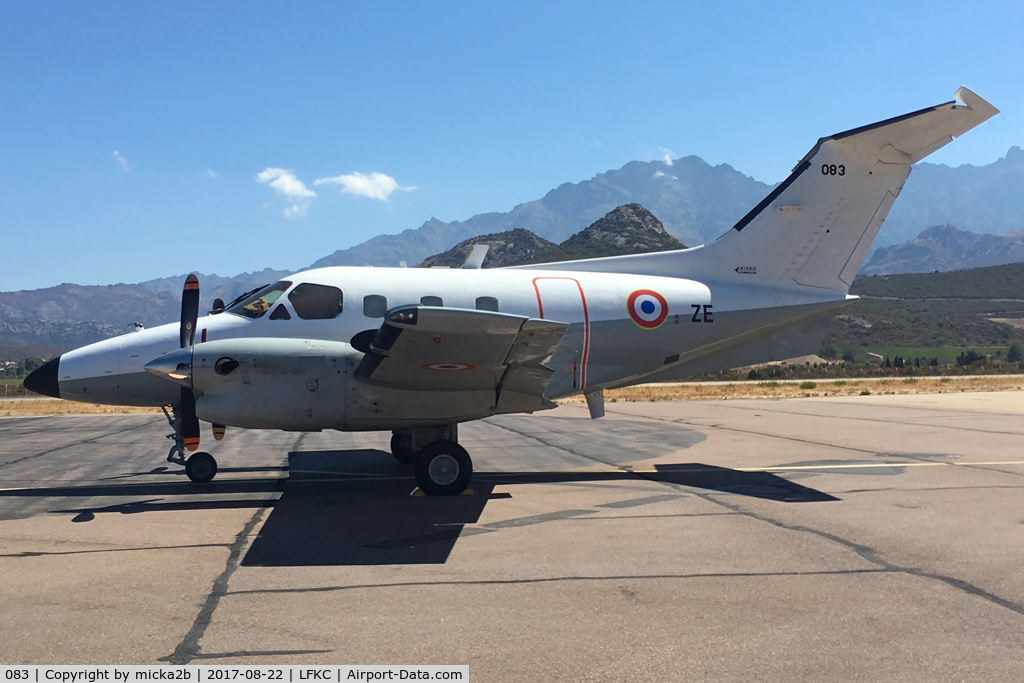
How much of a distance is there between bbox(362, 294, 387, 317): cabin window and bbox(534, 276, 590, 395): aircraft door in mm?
2459

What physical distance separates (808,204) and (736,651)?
34.0 feet

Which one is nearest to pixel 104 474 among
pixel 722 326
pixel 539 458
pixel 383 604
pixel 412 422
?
pixel 412 422

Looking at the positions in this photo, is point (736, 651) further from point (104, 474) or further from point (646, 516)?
point (104, 474)

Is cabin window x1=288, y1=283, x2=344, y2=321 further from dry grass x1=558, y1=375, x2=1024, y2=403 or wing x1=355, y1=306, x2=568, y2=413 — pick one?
dry grass x1=558, y1=375, x2=1024, y2=403

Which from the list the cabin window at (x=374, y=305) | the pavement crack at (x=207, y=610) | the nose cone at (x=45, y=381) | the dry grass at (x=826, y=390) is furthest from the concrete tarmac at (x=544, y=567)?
the dry grass at (x=826, y=390)

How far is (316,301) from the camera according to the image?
1067 cm

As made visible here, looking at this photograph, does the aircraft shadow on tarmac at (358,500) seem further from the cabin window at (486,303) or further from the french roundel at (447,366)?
the cabin window at (486,303)

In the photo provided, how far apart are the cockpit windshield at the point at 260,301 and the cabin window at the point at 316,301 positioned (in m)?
0.24

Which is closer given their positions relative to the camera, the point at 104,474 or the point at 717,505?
the point at 717,505

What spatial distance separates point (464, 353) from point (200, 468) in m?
5.24

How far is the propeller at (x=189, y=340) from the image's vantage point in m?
10.2

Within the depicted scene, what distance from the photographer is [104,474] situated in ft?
41.2
